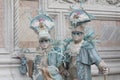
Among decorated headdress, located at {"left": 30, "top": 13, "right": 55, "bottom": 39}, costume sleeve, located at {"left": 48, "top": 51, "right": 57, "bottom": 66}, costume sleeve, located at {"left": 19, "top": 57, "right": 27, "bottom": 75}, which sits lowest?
costume sleeve, located at {"left": 19, "top": 57, "right": 27, "bottom": 75}

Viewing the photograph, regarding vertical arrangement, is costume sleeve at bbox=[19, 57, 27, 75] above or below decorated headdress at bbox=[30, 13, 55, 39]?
below

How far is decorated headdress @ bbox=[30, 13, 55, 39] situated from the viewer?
16.4 feet

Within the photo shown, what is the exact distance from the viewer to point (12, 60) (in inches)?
234

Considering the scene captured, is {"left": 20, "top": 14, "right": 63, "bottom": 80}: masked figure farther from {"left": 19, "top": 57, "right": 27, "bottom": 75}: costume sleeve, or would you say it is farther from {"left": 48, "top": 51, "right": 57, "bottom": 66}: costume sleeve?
{"left": 19, "top": 57, "right": 27, "bottom": 75}: costume sleeve

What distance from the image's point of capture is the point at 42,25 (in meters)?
5.04

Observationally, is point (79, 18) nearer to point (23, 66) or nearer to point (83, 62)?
point (83, 62)

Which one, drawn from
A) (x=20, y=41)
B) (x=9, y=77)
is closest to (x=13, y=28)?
(x=20, y=41)

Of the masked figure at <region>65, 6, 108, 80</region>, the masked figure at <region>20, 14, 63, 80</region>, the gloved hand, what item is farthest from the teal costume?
the gloved hand

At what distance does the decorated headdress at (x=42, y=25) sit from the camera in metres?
5.00

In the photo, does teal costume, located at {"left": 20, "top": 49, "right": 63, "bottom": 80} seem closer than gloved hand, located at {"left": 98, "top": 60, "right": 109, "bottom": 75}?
No

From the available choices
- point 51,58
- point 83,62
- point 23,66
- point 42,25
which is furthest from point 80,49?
point 23,66

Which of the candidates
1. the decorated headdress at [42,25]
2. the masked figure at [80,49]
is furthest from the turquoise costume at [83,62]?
the decorated headdress at [42,25]

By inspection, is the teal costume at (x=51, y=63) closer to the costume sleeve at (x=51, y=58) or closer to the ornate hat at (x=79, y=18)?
the costume sleeve at (x=51, y=58)

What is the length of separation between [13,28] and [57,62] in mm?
1183
